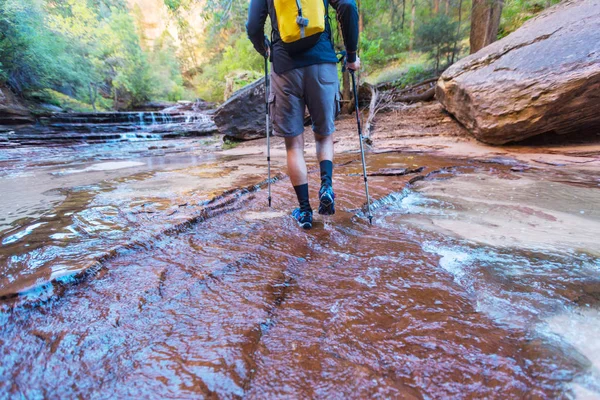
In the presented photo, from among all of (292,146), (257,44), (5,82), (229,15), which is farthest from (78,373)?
(5,82)

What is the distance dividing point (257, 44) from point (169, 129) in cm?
1231

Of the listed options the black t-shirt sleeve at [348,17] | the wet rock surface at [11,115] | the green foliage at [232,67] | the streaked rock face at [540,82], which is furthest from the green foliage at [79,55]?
the streaked rock face at [540,82]

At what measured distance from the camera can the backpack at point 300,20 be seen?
70.5 inches

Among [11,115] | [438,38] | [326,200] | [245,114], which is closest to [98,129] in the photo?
[11,115]

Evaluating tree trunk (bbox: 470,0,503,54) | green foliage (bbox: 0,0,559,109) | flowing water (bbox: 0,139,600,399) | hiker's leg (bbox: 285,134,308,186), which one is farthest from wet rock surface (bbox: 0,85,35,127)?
tree trunk (bbox: 470,0,503,54)

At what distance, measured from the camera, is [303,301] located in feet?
3.62

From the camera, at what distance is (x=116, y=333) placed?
3.06 feet

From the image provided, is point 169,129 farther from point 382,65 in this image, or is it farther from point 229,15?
point 382,65

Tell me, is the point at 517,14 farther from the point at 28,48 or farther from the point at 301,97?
the point at 28,48

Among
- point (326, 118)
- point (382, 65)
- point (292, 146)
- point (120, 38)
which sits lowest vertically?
point (292, 146)

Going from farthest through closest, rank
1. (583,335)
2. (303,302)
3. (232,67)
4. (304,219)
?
(232,67)
(304,219)
(303,302)
(583,335)

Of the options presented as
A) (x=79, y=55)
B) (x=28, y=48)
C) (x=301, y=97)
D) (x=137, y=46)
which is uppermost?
(x=137, y=46)

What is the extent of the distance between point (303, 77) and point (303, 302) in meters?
1.57

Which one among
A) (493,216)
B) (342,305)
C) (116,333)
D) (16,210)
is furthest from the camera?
(16,210)
